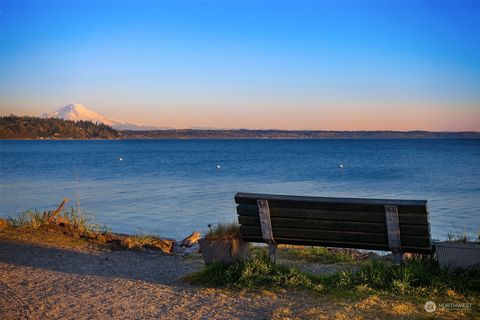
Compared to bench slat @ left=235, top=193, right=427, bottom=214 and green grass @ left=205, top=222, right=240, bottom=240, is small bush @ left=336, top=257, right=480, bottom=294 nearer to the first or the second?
bench slat @ left=235, top=193, right=427, bottom=214

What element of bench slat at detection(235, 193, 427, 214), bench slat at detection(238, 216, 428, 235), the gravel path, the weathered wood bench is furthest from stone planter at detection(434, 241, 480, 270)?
the gravel path

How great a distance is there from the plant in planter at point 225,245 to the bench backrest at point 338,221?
0.74 ft

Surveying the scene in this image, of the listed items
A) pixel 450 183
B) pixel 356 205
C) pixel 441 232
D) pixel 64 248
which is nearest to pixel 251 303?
pixel 356 205

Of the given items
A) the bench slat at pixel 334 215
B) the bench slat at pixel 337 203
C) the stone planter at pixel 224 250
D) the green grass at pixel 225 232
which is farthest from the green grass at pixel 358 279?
the bench slat at pixel 337 203

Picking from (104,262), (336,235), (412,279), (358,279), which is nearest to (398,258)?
(412,279)

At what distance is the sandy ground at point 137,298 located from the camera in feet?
18.2

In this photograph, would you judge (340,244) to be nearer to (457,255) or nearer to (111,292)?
(457,255)

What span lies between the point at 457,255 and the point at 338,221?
1423 mm

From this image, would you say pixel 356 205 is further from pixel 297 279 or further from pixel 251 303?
pixel 251 303

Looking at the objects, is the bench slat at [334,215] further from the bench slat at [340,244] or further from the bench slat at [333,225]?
the bench slat at [340,244]

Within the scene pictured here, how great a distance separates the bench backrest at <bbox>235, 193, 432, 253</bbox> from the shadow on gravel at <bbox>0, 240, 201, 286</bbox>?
1.41 meters

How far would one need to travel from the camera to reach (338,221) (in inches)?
250

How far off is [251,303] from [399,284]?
1687mm

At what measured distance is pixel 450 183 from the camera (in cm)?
3528
